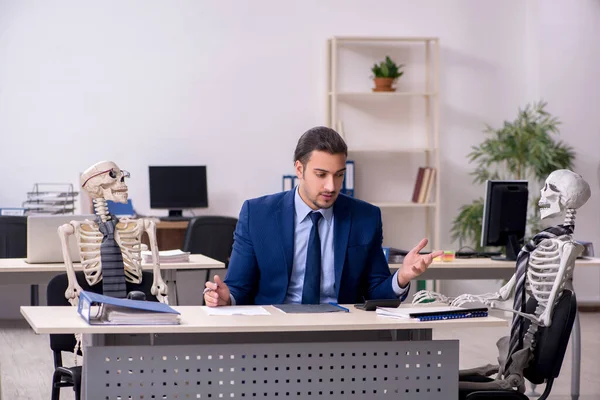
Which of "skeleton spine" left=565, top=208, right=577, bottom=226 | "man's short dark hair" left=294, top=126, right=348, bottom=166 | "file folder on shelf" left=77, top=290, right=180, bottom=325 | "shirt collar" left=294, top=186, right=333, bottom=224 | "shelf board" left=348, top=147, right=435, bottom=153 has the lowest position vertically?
"file folder on shelf" left=77, top=290, right=180, bottom=325

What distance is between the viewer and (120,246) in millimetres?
3988

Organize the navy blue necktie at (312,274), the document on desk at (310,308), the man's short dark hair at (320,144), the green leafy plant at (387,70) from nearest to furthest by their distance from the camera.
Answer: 1. the document on desk at (310,308)
2. the man's short dark hair at (320,144)
3. the navy blue necktie at (312,274)
4. the green leafy plant at (387,70)

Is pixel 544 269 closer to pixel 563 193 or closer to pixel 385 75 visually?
pixel 563 193

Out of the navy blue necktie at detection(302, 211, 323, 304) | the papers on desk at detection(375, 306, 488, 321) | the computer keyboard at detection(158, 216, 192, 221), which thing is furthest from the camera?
the computer keyboard at detection(158, 216, 192, 221)

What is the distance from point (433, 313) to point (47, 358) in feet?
12.5

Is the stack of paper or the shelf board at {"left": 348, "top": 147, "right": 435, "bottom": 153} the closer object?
the stack of paper

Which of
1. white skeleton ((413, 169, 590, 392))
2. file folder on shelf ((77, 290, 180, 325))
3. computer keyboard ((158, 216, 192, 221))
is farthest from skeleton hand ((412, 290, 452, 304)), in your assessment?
computer keyboard ((158, 216, 192, 221))

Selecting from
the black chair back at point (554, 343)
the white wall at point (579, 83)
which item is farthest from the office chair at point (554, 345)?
the white wall at point (579, 83)

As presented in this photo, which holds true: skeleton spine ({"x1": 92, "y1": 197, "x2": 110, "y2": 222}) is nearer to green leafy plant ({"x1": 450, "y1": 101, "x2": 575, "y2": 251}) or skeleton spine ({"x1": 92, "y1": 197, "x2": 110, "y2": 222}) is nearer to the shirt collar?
the shirt collar

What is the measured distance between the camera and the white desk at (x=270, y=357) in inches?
108

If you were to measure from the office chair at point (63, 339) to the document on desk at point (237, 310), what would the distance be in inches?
25.6

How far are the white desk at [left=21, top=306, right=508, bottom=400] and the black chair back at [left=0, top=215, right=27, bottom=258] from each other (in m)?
3.76

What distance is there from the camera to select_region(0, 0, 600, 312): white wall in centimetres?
764

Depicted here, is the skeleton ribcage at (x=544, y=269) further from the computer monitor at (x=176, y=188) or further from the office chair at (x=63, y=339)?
A: the computer monitor at (x=176, y=188)
